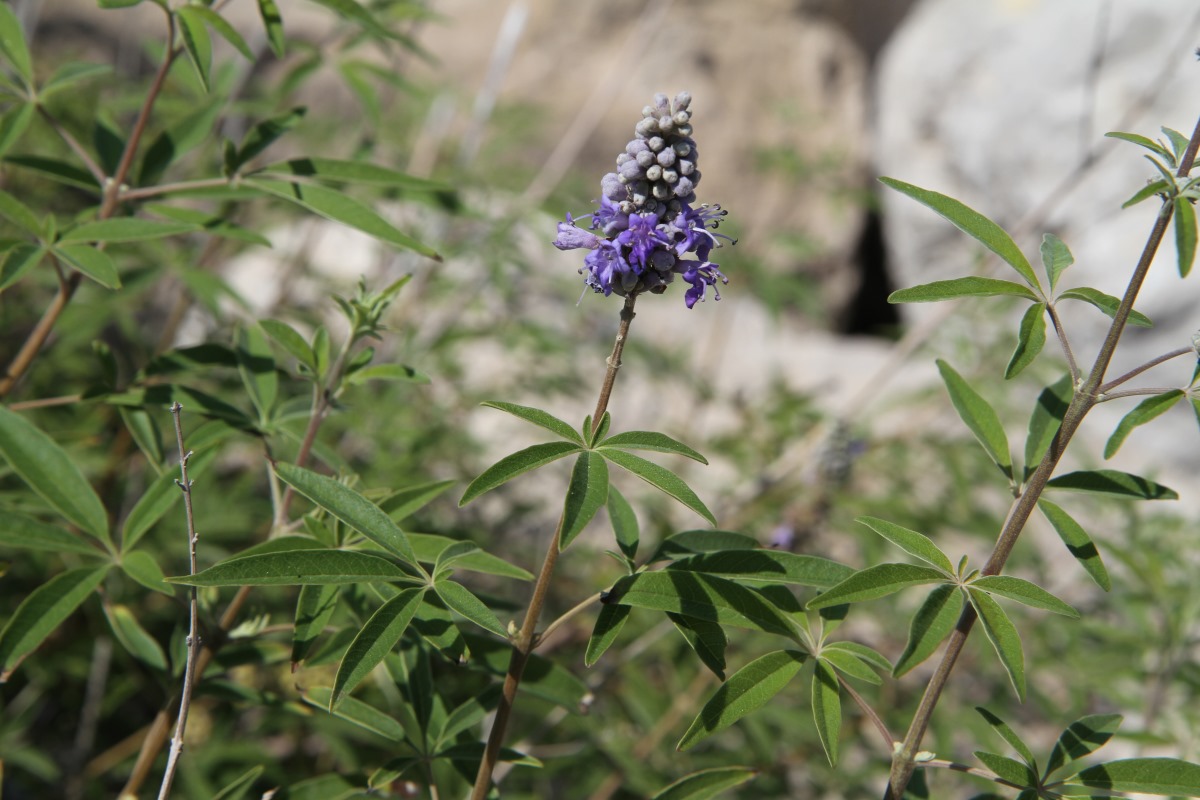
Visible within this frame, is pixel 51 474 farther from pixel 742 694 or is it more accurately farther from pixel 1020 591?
pixel 1020 591

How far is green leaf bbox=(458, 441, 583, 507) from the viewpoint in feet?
3.96

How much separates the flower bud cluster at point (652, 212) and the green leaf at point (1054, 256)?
20.3 inches

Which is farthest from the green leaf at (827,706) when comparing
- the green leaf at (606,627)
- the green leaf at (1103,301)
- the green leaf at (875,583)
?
the green leaf at (1103,301)

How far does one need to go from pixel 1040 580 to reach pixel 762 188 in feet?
15.6

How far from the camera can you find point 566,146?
434cm

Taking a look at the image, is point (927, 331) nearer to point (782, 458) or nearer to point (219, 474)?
point (782, 458)

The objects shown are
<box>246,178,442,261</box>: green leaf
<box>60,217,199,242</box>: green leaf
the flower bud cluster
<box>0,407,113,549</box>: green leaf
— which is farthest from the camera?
<box>246,178,442,261</box>: green leaf

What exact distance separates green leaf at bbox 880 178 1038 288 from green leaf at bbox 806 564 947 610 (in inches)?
17.5

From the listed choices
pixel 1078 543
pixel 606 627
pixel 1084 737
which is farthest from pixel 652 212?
pixel 1084 737

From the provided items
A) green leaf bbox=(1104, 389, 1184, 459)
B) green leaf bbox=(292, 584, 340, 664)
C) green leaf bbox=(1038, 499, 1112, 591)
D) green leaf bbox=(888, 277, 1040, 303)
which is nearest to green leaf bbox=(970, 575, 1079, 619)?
green leaf bbox=(1038, 499, 1112, 591)

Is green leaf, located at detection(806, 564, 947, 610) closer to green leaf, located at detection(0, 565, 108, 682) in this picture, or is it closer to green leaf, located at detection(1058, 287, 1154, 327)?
green leaf, located at detection(1058, 287, 1154, 327)

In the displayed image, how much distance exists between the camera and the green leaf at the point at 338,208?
184 centimetres

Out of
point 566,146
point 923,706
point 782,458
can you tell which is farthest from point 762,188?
point 923,706

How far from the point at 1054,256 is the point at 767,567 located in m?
0.65
